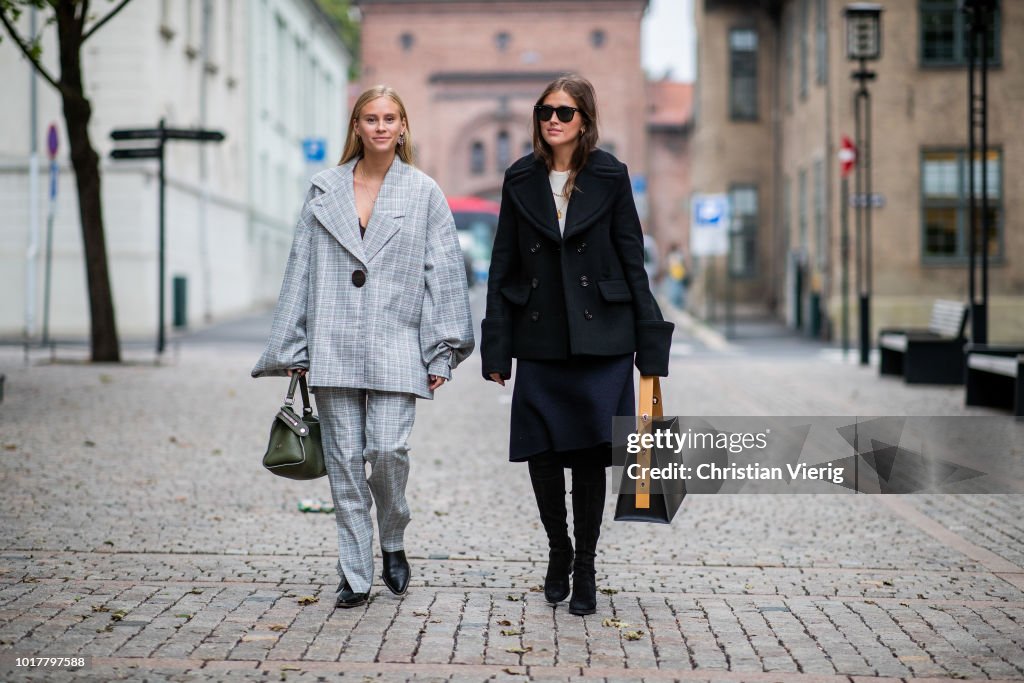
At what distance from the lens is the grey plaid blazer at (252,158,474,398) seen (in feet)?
18.2

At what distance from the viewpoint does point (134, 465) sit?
9.74 meters

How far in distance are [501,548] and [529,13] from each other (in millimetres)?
69353

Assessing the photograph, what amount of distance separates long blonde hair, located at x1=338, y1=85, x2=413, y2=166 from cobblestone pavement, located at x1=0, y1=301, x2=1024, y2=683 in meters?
1.75

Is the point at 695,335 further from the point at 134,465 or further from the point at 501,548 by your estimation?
the point at 501,548

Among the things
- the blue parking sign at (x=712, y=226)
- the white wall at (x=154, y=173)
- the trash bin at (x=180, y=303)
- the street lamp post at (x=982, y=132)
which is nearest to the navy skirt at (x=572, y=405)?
the street lamp post at (x=982, y=132)

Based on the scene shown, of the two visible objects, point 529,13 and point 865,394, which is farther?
point 529,13

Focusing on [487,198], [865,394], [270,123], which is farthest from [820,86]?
[487,198]

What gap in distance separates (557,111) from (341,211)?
91cm

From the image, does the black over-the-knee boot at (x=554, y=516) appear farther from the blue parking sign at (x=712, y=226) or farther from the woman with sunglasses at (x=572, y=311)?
the blue parking sign at (x=712, y=226)

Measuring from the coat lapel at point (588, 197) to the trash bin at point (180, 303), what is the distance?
24.8 meters

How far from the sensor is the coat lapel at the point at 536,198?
18.0 ft

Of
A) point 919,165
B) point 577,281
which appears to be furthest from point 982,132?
point 919,165

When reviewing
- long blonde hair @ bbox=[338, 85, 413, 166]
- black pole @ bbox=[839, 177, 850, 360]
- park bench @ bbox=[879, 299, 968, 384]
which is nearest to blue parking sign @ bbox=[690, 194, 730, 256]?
black pole @ bbox=[839, 177, 850, 360]

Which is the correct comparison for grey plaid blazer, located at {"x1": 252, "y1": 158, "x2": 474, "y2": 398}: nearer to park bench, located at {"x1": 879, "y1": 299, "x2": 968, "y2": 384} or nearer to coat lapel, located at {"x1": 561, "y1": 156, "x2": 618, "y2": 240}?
coat lapel, located at {"x1": 561, "y1": 156, "x2": 618, "y2": 240}
